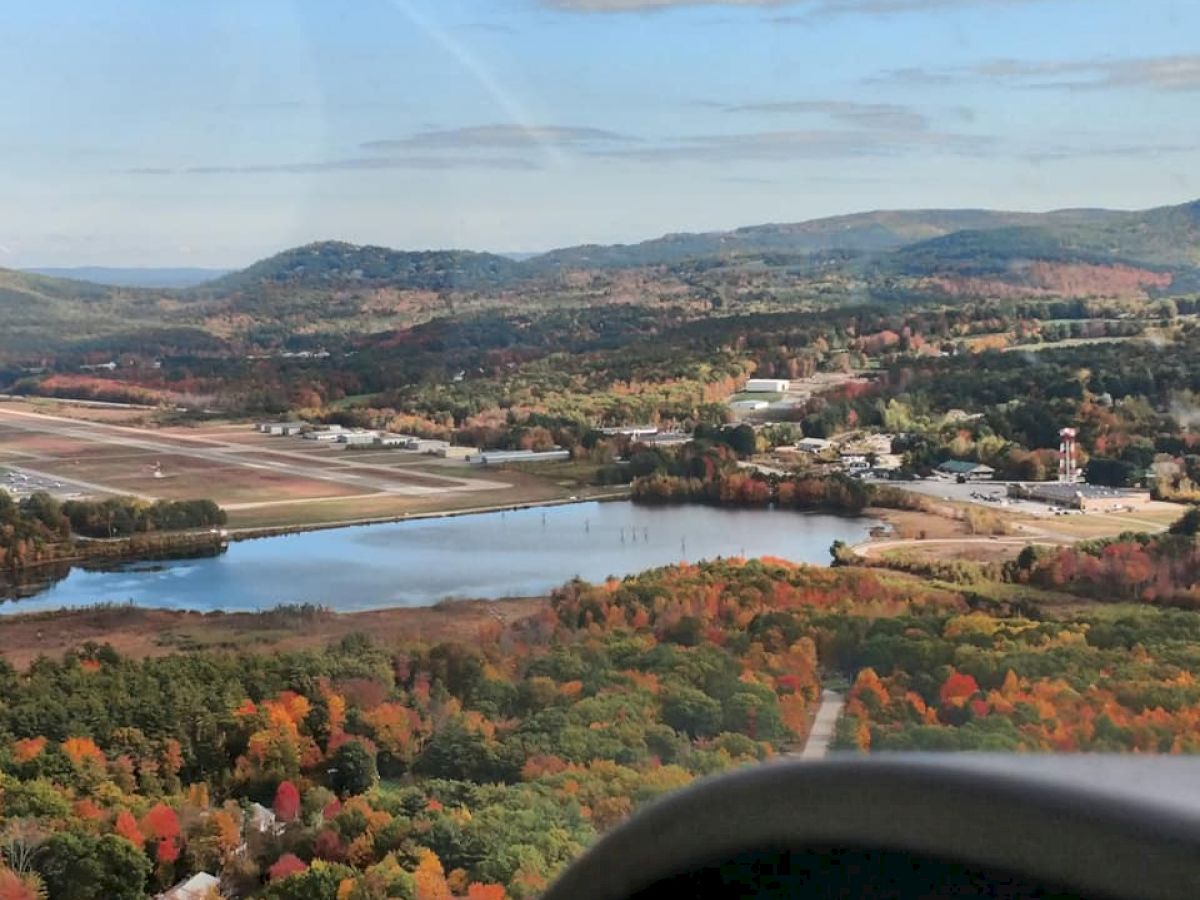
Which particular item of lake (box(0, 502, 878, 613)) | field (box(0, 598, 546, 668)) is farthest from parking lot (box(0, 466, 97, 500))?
field (box(0, 598, 546, 668))

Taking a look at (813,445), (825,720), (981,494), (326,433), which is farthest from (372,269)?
(825,720)

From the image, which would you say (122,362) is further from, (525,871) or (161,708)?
(525,871)

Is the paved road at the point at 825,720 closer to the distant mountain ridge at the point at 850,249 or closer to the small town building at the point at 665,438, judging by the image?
the small town building at the point at 665,438

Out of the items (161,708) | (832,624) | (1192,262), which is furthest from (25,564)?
(1192,262)

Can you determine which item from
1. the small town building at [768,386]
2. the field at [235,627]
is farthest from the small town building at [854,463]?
the field at [235,627]

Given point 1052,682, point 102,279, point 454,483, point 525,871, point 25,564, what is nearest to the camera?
point 525,871

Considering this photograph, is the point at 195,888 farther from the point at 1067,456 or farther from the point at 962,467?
the point at 1067,456
